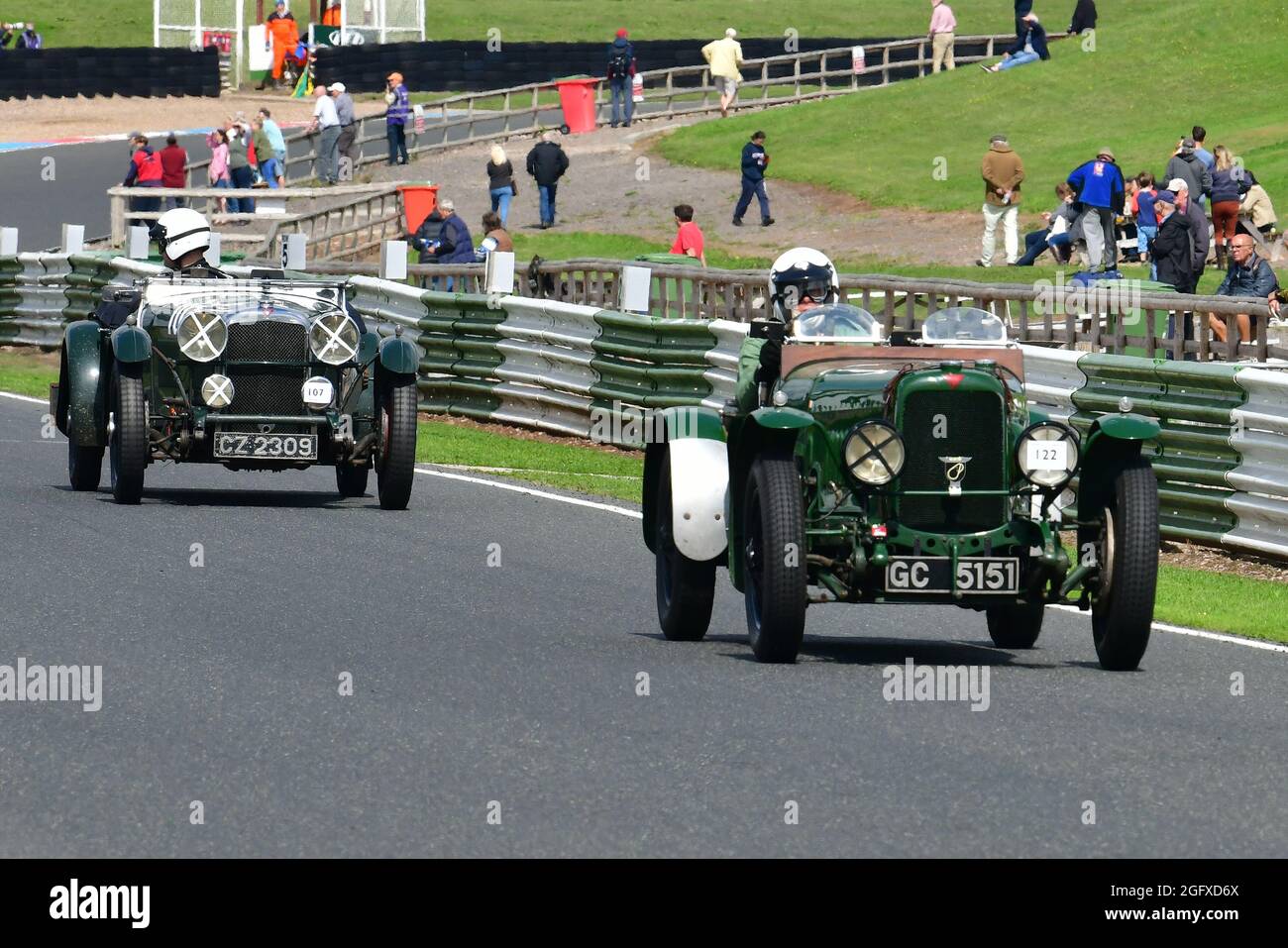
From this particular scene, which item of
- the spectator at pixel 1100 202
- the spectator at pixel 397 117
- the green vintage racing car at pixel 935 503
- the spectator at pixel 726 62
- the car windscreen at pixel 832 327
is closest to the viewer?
the green vintage racing car at pixel 935 503

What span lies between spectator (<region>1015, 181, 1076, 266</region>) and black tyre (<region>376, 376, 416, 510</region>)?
56.0ft

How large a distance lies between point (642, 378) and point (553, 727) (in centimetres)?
1110

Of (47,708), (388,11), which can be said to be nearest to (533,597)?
(47,708)

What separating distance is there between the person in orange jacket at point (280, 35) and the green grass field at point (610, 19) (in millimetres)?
12039

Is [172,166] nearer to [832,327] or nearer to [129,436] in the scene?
[129,436]

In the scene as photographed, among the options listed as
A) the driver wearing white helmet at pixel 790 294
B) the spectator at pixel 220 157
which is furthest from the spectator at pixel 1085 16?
the driver wearing white helmet at pixel 790 294

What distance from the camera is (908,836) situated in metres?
6.70

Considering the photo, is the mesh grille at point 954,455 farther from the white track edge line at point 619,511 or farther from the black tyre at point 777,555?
the white track edge line at point 619,511

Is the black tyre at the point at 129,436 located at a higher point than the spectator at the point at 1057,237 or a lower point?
lower

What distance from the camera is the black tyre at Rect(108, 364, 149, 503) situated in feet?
48.9

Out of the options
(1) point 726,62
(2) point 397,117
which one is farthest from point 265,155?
(1) point 726,62

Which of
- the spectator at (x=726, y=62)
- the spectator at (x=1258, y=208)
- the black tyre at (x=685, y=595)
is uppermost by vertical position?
the spectator at (x=726, y=62)

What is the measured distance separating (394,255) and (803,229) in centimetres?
1496

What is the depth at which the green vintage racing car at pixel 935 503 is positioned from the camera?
9438 mm
